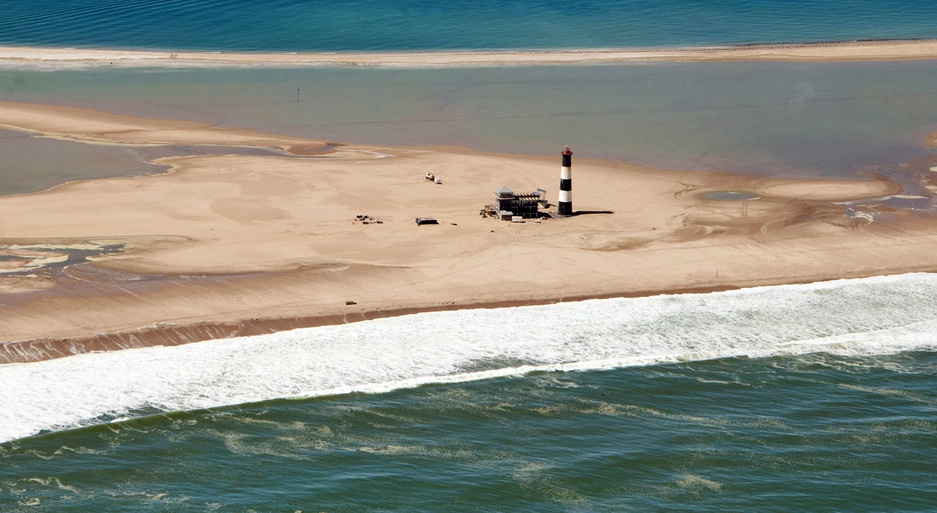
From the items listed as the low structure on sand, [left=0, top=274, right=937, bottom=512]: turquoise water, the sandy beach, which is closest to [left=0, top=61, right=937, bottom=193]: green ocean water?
the sandy beach

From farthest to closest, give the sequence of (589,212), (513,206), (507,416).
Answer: (589,212) < (513,206) < (507,416)

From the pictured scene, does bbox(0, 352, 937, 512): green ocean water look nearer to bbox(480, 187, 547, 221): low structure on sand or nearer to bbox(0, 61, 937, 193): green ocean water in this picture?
bbox(480, 187, 547, 221): low structure on sand

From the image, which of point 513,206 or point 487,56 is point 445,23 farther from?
point 513,206

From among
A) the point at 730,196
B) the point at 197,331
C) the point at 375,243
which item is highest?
the point at 730,196

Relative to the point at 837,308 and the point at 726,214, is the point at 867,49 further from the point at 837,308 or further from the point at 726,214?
the point at 837,308

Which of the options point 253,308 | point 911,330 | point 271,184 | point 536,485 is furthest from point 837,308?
point 271,184

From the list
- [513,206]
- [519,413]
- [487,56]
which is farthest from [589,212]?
[487,56]

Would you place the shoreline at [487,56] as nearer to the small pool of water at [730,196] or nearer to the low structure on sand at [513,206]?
the small pool of water at [730,196]
